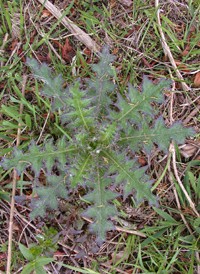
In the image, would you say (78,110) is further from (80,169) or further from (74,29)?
(74,29)

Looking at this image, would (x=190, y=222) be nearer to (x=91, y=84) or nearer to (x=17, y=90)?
(x=91, y=84)

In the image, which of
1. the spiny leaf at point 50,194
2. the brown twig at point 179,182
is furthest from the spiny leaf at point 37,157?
the brown twig at point 179,182

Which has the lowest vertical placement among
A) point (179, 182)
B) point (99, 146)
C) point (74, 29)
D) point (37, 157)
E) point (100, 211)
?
point (179, 182)

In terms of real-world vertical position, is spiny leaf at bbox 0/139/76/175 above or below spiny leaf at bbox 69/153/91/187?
above

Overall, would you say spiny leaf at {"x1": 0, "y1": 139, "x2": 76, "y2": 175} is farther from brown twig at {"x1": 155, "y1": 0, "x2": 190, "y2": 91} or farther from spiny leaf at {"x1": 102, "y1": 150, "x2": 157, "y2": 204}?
brown twig at {"x1": 155, "y1": 0, "x2": 190, "y2": 91}

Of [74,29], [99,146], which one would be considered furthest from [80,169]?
[74,29]

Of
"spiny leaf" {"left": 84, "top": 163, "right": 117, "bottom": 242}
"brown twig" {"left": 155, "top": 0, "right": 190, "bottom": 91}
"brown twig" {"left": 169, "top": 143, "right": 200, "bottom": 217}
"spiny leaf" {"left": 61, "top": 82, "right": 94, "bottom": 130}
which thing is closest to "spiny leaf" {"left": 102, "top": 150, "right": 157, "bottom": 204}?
"spiny leaf" {"left": 84, "top": 163, "right": 117, "bottom": 242}
